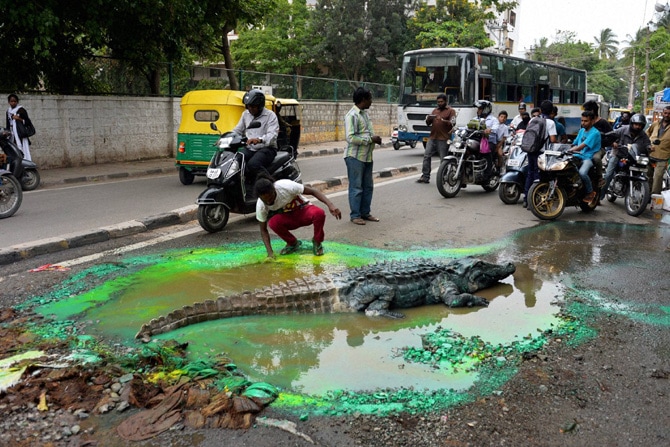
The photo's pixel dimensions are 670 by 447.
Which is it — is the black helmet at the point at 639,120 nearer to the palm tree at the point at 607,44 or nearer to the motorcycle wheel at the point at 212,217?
the motorcycle wheel at the point at 212,217

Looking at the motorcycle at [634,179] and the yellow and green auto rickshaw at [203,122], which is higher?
the yellow and green auto rickshaw at [203,122]

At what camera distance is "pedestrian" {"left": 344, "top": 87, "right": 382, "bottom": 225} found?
25.2 ft

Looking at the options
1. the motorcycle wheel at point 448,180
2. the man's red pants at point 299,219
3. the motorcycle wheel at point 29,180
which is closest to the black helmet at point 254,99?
the man's red pants at point 299,219

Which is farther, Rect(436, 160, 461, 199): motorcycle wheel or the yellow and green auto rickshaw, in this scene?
the yellow and green auto rickshaw

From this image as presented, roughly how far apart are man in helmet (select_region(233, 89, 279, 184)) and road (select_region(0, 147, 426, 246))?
6.92 ft

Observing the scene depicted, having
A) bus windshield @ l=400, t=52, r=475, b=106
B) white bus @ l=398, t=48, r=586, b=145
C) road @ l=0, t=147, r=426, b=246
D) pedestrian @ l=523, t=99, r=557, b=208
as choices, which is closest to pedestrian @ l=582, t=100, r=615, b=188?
pedestrian @ l=523, t=99, r=557, b=208

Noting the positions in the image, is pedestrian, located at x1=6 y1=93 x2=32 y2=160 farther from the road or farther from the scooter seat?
the scooter seat

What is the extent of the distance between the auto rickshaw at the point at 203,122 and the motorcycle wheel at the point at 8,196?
11.5 ft

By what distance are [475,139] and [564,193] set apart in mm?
2412

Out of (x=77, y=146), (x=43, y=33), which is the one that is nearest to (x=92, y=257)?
(x=43, y=33)

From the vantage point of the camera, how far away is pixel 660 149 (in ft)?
30.8

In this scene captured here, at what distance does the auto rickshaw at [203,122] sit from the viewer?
36.0 ft

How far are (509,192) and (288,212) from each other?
204 inches

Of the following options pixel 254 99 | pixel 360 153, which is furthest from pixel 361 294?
pixel 254 99
